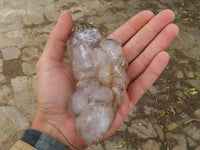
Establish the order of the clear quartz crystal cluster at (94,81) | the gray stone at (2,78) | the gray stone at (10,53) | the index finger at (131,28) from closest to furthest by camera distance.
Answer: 1. the clear quartz crystal cluster at (94,81)
2. the index finger at (131,28)
3. the gray stone at (2,78)
4. the gray stone at (10,53)

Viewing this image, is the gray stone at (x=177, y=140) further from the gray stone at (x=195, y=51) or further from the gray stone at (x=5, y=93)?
the gray stone at (x=5, y=93)

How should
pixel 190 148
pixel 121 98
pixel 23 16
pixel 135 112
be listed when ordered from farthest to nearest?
pixel 23 16, pixel 135 112, pixel 190 148, pixel 121 98

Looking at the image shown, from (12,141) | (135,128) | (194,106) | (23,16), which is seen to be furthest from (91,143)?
(23,16)

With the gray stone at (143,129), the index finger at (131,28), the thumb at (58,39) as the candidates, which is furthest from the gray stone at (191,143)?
the thumb at (58,39)

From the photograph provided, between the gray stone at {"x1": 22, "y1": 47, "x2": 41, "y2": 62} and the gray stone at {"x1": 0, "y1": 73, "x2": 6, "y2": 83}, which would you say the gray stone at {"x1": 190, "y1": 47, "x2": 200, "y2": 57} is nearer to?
the gray stone at {"x1": 22, "y1": 47, "x2": 41, "y2": 62}

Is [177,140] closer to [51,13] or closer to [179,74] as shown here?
[179,74]

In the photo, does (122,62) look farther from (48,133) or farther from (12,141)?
(12,141)

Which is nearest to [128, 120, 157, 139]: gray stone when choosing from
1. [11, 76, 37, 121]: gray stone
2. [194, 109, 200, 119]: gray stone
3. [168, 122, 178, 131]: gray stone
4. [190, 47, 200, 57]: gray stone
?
[168, 122, 178, 131]: gray stone
